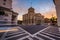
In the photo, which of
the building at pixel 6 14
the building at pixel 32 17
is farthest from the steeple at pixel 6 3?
the building at pixel 32 17

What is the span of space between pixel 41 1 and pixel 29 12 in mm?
15628

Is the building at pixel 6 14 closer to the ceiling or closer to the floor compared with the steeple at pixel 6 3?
closer to the floor

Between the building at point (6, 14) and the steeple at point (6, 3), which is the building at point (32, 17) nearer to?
the steeple at point (6, 3)

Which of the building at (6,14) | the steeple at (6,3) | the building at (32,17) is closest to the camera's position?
the building at (6,14)

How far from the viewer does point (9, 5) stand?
19234 millimetres

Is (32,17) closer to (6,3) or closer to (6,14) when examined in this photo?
(6,3)

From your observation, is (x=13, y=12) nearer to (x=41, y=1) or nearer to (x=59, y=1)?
(x=41, y=1)

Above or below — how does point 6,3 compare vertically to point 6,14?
above

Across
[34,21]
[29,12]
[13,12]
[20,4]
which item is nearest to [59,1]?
[20,4]

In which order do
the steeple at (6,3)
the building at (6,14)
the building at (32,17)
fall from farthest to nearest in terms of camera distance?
1. the building at (32,17)
2. the steeple at (6,3)
3. the building at (6,14)

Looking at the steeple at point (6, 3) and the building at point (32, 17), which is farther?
the building at point (32, 17)

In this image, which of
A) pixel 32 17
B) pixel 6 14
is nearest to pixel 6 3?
pixel 6 14

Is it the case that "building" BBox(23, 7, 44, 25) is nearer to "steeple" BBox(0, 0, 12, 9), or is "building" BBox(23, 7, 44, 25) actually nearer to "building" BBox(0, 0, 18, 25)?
"steeple" BBox(0, 0, 12, 9)

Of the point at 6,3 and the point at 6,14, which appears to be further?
the point at 6,3
